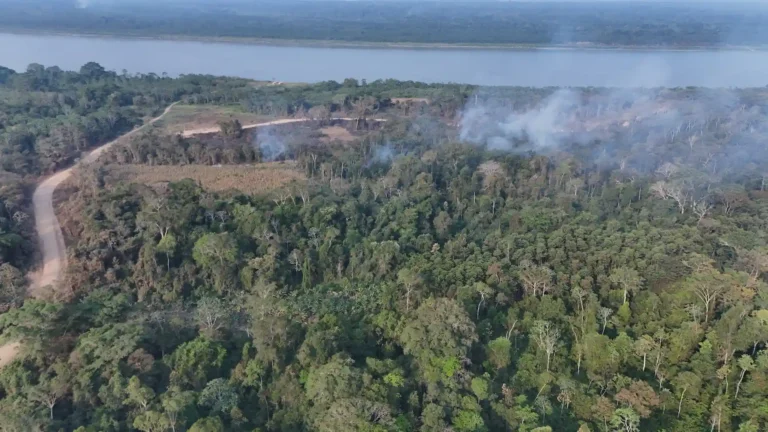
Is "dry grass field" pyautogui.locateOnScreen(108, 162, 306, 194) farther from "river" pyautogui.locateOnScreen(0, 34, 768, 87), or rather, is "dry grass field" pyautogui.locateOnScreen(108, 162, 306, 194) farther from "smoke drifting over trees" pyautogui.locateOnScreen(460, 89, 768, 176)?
"river" pyautogui.locateOnScreen(0, 34, 768, 87)

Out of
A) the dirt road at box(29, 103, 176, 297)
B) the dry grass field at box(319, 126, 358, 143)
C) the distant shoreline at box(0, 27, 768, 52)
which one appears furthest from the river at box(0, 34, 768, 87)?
the dirt road at box(29, 103, 176, 297)

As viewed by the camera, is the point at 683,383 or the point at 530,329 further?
the point at 530,329

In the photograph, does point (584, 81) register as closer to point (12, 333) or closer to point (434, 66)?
point (434, 66)

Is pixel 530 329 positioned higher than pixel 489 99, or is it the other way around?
pixel 489 99

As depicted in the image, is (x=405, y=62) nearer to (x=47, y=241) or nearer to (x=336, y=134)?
(x=336, y=134)

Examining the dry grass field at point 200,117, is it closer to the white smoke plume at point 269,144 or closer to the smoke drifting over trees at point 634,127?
the white smoke plume at point 269,144

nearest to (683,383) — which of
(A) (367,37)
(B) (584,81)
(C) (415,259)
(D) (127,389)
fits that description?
(C) (415,259)

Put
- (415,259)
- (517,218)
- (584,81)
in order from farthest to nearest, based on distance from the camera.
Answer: (584,81), (517,218), (415,259)
